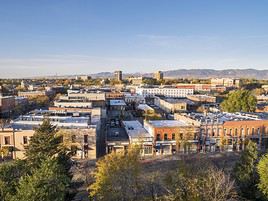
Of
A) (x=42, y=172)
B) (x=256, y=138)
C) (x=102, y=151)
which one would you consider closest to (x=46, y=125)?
(x=42, y=172)

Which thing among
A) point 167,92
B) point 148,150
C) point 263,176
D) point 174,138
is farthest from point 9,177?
point 167,92

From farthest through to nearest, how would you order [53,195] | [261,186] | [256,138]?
[256,138] → [261,186] → [53,195]

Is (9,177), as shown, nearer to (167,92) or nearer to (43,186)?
(43,186)

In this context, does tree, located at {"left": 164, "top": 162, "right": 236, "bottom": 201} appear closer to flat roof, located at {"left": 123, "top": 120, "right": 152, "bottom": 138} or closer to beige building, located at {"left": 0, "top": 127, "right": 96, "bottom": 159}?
beige building, located at {"left": 0, "top": 127, "right": 96, "bottom": 159}

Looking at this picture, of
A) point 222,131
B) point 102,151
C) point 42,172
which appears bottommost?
point 102,151

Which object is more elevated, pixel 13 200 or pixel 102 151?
pixel 13 200

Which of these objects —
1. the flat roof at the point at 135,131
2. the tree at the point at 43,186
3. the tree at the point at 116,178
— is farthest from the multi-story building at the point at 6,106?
the tree at the point at 43,186

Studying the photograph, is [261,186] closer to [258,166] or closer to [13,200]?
[258,166]
